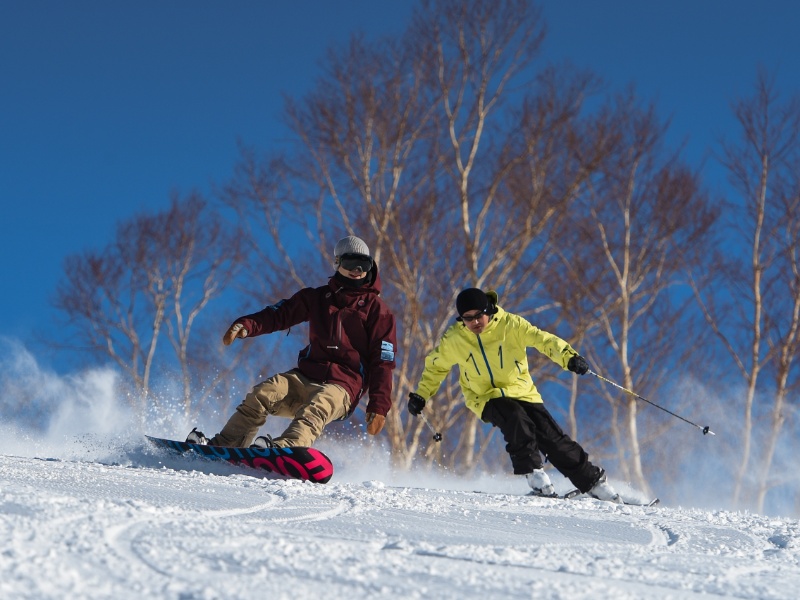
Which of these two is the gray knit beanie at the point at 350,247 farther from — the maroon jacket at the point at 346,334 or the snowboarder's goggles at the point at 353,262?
the maroon jacket at the point at 346,334

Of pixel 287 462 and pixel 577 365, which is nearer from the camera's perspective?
pixel 287 462

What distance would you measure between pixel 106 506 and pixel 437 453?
9610mm

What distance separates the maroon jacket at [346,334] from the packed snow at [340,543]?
2.57 feet

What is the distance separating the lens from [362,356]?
5.16 meters

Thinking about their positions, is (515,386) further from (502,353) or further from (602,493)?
(602,493)

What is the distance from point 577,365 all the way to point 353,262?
4.78 feet

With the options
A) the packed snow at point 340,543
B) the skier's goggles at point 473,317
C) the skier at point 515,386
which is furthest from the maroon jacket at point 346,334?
the packed snow at point 340,543

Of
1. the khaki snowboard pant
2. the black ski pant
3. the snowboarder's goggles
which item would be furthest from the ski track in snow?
the snowboarder's goggles

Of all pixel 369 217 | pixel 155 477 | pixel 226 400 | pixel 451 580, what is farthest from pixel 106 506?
pixel 226 400

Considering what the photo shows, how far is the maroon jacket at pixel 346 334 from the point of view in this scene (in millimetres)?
5016

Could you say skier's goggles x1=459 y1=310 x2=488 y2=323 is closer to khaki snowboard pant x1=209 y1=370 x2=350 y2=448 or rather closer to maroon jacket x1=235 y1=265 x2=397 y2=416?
maroon jacket x1=235 y1=265 x2=397 y2=416

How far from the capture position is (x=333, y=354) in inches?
199

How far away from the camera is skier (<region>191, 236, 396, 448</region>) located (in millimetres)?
4852

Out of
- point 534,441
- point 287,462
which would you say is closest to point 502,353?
point 534,441
